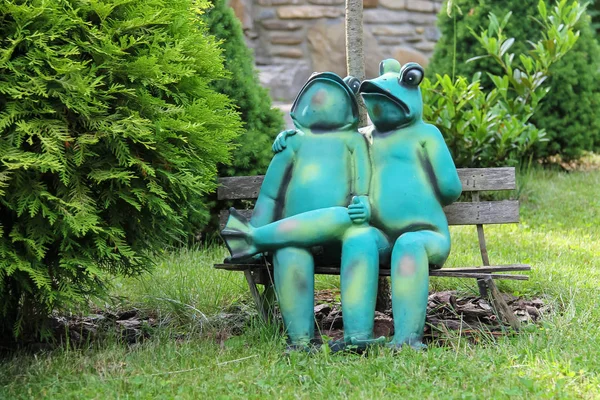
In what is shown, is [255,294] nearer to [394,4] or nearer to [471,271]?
[471,271]

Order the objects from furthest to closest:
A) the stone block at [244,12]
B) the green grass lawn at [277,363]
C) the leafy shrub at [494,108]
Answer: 1. the stone block at [244,12]
2. the leafy shrub at [494,108]
3. the green grass lawn at [277,363]

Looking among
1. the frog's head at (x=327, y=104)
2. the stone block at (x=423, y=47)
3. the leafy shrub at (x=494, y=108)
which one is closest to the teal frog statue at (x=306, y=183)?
the frog's head at (x=327, y=104)

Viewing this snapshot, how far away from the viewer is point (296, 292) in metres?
3.66

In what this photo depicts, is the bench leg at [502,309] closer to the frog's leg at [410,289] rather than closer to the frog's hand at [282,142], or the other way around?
the frog's leg at [410,289]

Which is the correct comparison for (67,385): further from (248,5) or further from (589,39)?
(248,5)

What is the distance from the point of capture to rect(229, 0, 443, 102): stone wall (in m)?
10.1

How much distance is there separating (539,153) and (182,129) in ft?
16.8

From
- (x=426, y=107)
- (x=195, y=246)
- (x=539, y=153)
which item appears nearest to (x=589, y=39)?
(x=539, y=153)

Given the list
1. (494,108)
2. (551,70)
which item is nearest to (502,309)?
(494,108)

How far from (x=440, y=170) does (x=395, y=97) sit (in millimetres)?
397

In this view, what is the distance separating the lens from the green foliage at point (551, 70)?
306 inches

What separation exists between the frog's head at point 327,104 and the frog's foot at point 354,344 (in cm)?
102

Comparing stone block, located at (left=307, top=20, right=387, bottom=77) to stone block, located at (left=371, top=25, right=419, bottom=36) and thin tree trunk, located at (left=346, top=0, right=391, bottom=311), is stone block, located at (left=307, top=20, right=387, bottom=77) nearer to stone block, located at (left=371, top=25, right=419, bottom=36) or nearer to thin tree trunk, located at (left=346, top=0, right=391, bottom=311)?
stone block, located at (left=371, top=25, right=419, bottom=36)

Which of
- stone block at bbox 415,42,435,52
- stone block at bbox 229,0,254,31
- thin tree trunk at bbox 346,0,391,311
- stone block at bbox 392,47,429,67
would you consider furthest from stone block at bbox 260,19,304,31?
thin tree trunk at bbox 346,0,391,311
